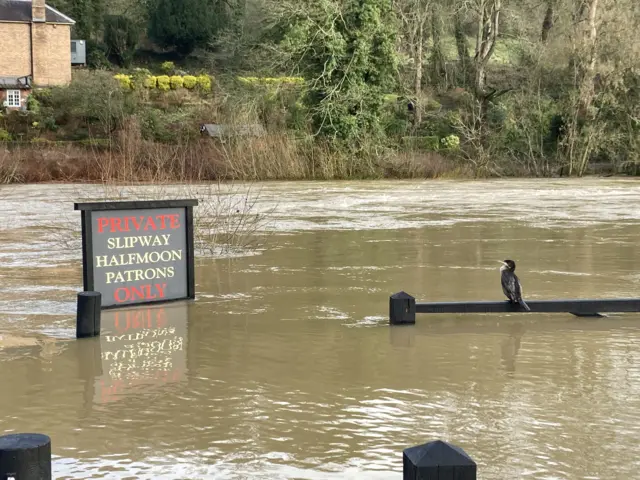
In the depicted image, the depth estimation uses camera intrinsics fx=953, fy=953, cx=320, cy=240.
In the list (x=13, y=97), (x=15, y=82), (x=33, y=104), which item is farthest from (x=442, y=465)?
(x=15, y=82)

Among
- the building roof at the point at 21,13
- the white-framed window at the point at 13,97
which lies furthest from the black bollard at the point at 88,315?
the building roof at the point at 21,13

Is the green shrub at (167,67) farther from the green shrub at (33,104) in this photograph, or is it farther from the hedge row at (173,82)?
the green shrub at (33,104)

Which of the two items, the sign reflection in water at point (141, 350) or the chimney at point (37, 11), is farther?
the chimney at point (37, 11)

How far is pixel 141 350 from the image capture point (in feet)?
26.9

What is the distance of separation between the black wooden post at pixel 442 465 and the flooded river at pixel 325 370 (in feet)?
5.78

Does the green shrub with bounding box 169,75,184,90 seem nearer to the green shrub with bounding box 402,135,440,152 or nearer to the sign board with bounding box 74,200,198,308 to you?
the green shrub with bounding box 402,135,440,152

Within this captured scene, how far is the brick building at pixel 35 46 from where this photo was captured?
54.3m

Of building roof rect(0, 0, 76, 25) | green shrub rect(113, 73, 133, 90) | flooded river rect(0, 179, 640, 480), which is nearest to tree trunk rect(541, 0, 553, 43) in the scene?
green shrub rect(113, 73, 133, 90)

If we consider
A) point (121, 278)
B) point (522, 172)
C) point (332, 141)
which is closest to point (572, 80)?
point (522, 172)

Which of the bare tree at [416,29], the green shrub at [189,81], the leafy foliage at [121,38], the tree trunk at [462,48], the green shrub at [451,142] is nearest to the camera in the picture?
the green shrub at [451,142]

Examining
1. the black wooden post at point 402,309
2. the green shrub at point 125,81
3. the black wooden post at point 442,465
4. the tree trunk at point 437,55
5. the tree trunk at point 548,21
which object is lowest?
the black wooden post at point 402,309

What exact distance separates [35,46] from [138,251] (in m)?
48.7

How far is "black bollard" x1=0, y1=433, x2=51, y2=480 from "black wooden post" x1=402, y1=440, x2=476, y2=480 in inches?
57.3

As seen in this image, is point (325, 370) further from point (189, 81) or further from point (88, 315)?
point (189, 81)
